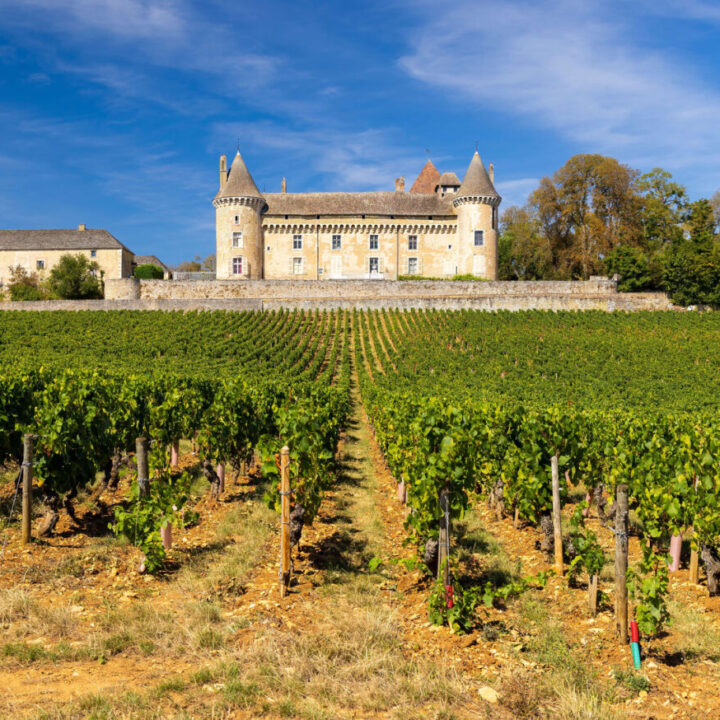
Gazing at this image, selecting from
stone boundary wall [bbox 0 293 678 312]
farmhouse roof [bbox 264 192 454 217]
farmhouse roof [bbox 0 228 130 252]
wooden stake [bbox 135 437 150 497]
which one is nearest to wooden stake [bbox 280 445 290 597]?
wooden stake [bbox 135 437 150 497]

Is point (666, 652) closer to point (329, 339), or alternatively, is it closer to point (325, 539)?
point (325, 539)

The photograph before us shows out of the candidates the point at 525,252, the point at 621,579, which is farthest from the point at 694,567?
the point at 525,252

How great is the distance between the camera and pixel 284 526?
19.1ft

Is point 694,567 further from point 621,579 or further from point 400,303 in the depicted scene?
point 400,303

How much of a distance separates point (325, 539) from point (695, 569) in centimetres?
439

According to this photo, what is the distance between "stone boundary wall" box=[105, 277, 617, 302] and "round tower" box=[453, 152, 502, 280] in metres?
3.49

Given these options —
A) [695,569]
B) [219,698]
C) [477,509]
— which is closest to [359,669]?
[219,698]

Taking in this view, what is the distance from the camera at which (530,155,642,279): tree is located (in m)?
50.0

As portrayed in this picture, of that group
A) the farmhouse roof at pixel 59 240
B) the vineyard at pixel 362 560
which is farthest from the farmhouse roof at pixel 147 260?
the vineyard at pixel 362 560

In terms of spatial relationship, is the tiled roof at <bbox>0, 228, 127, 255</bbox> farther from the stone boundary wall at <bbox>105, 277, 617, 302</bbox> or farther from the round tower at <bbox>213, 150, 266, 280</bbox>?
the round tower at <bbox>213, 150, 266, 280</bbox>

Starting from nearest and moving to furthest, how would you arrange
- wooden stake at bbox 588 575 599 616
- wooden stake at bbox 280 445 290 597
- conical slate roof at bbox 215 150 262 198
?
wooden stake at bbox 588 575 599 616 → wooden stake at bbox 280 445 290 597 → conical slate roof at bbox 215 150 262 198

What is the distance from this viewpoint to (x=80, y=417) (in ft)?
25.2

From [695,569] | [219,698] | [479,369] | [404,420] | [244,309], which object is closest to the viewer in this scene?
[219,698]

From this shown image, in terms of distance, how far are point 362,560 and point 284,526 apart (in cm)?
147
